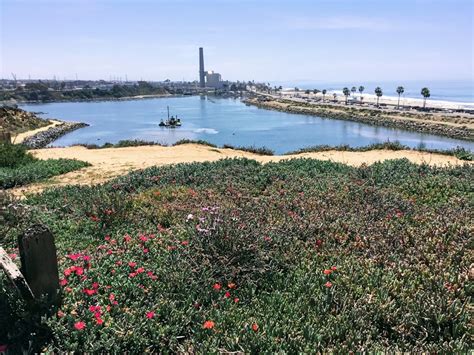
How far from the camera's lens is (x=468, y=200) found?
791cm

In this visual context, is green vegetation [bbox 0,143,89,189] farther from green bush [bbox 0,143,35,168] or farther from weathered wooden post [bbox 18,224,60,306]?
weathered wooden post [bbox 18,224,60,306]

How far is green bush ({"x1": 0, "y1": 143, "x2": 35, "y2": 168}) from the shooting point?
15898 millimetres

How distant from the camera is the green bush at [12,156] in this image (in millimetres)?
15898

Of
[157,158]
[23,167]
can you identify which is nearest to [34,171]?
[23,167]

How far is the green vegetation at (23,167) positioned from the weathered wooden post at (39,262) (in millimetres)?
10178

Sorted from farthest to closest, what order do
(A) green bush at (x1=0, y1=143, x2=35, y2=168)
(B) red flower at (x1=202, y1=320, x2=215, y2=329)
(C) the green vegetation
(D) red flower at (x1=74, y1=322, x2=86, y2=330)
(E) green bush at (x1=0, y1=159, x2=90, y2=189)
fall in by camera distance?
(A) green bush at (x1=0, y1=143, x2=35, y2=168)
(C) the green vegetation
(E) green bush at (x1=0, y1=159, x2=90, y2=189)
(B) red flower at (x1=202, y1=320, x2=215, y2=329)
(D) red flower at (x1=74, y1=322, x2=86, y2=330)

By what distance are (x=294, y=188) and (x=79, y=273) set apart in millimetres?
5792

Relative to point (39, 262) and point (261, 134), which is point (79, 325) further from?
point (261, 134)

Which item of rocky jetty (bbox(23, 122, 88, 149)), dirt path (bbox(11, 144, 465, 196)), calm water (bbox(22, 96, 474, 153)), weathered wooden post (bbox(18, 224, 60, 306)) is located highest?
weathered wooden post (bbox(18, 224, 60, 306))

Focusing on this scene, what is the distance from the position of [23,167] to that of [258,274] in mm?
13127

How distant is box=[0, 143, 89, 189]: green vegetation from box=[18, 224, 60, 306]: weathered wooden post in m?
10.2

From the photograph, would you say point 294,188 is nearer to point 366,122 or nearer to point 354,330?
point 354,330

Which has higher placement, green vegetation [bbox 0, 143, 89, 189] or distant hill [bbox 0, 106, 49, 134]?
distant hill [bbox 0, 106, 49, 134]

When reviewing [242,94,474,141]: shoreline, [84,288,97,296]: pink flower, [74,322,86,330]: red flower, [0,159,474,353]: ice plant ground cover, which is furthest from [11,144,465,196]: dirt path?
[242,94,474,141]: shoreline
